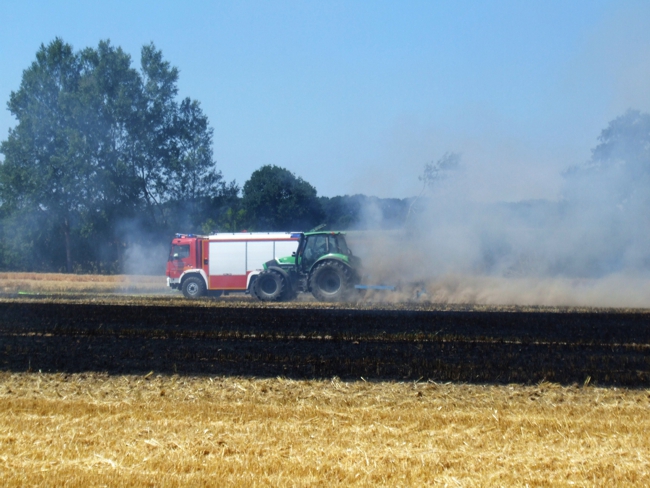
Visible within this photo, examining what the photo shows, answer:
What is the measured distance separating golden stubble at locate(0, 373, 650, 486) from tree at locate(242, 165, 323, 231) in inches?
2300

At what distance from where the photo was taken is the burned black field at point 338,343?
11.3 meters

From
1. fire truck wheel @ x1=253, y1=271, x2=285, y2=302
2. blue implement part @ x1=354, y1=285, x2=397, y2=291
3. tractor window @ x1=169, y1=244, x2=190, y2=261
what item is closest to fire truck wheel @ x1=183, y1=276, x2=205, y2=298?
tractor window @ x1=169, y1=244, x2=190, y2=261

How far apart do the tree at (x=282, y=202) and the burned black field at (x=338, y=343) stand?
48.7 meters

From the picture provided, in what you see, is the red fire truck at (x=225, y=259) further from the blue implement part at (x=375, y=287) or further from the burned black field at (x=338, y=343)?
the burned black field at (x=338, y=343)

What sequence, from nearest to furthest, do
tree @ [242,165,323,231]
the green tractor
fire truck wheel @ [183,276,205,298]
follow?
the green tractor, fire truck wheel @ [183,276,205,298], tree @ [242,165,323,231]

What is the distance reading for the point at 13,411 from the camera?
8438mm

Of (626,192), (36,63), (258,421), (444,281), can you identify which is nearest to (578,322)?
(444,281)

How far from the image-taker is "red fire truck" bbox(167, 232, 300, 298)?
2812 cm

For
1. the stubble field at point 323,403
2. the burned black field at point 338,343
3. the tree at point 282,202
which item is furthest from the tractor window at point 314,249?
the tree at point 282,202

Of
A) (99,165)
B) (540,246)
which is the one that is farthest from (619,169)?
(99,165)

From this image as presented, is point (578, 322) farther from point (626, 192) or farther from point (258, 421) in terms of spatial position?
point (258, 421)

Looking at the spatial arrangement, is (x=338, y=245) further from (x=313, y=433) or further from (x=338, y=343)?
(x=313, y=433)

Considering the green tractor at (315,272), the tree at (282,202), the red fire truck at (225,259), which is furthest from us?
the tree at (282,202)

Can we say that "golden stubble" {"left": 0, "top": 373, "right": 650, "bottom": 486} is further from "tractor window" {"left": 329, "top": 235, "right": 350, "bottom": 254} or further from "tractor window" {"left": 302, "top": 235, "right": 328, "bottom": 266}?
"tractor window" {"left": 302, "top": 235, "right": 328, "bottom": 266}
